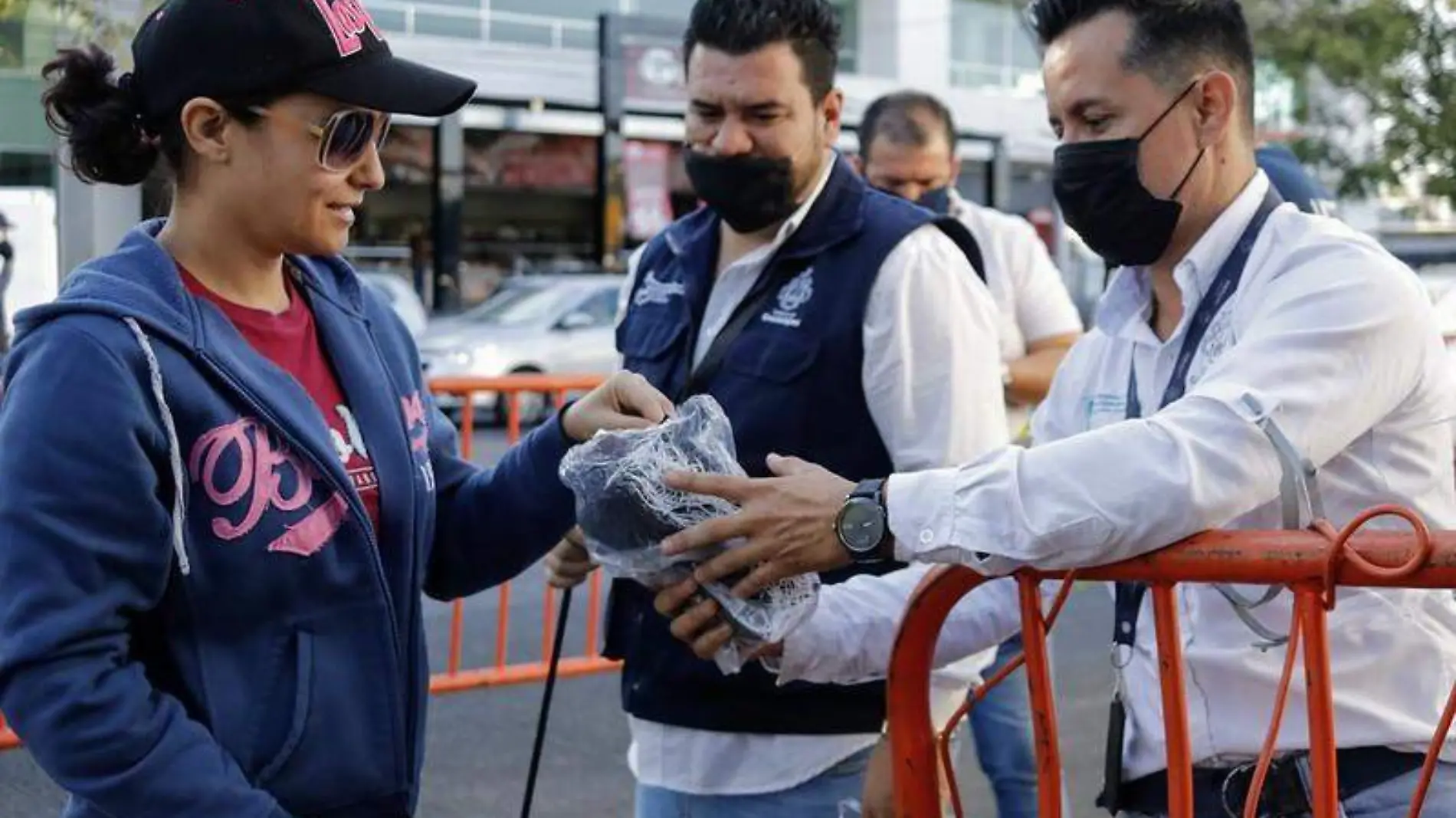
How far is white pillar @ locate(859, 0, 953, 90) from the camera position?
32.1 m

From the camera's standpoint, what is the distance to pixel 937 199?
17.7 ft

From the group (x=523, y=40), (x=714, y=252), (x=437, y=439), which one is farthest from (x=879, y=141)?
(x=523, y=40)

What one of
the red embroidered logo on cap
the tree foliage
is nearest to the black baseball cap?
the red embroidered logo on cap

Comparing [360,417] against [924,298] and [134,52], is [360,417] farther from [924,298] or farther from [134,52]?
[924,298]

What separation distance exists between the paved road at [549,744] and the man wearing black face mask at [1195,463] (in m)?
3.14

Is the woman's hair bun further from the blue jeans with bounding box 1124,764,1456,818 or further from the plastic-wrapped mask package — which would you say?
the blue jeans with bounding box 1124,764,1456,818

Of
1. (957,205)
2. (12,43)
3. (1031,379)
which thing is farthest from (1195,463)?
(12,43)

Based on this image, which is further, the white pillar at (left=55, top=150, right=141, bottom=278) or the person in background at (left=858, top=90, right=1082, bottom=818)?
the white pillar at (left=55, top=150, right=141, bottom=278)

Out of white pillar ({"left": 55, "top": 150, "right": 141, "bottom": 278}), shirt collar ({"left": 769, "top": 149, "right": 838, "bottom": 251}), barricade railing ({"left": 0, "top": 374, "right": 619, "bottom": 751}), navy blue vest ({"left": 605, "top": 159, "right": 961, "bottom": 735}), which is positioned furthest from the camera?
white pillar ({"left": 55, "top": 150, "right": 141, "bottom": 278})

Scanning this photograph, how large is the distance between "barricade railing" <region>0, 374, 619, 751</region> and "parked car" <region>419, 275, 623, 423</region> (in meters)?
9.30

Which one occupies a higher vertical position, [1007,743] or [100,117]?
[100,117]

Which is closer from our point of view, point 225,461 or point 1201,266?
point 225,461

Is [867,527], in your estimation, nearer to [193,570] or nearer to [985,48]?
[193,570]

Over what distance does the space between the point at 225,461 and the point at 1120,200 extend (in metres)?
1.31
